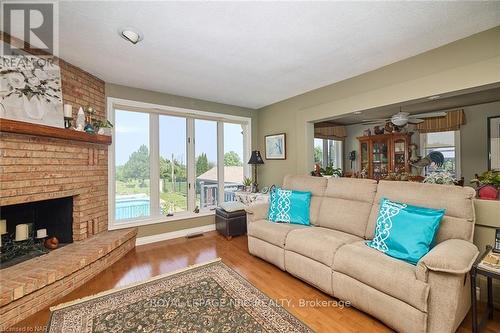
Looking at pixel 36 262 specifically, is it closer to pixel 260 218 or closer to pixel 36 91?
pixel 36 91

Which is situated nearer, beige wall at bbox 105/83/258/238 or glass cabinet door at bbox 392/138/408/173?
beige wall at bbox 105/83/258/238

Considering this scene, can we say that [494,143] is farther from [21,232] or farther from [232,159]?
[21,232]

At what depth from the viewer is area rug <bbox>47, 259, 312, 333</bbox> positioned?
1.74 m

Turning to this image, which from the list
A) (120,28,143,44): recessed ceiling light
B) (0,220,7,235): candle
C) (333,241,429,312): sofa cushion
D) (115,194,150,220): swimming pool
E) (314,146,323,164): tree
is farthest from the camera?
(314,146,323,164): tree

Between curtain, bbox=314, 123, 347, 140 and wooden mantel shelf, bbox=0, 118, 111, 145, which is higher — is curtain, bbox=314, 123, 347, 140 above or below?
above

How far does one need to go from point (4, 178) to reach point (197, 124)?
271cm

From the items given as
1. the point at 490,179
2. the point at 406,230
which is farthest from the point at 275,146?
the point at 490,179

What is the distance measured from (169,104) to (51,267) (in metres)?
2.71

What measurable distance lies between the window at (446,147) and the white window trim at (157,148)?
394cm

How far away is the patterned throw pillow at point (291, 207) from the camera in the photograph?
115 inches

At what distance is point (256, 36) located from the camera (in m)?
2.10

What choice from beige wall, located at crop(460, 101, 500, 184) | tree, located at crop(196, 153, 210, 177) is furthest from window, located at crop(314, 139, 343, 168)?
tree, located at crop(196, 153, 210, 177)

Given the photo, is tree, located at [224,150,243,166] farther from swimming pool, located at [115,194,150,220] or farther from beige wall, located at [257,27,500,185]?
swimming pool, located at [115,194,150,220]

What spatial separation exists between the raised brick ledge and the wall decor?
1.44 m
